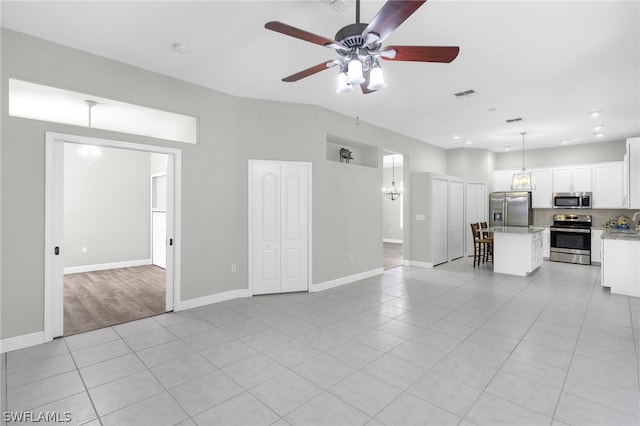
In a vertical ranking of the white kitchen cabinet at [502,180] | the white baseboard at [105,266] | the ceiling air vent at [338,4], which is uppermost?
the ceiling air vent at [338,4]

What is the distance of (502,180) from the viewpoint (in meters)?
8.97

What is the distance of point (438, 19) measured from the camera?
9.08ft

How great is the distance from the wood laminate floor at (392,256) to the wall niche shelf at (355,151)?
8.14 ft

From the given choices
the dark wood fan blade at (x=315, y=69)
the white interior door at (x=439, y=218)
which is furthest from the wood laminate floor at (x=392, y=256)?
the dark wood fan blade at (x=315, y=69)

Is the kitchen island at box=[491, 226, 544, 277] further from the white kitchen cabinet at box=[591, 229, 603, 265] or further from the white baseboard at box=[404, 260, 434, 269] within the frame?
the white kitchen cabinet at box=[591, 229, 603, 265]

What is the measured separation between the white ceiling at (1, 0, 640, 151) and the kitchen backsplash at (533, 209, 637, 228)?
3162 millimetres

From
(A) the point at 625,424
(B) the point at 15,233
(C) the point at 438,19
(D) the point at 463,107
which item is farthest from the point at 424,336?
(B) the point at 15,233

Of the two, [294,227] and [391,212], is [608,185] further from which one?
[294,227]

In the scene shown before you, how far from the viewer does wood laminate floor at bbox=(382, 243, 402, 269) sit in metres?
7.61

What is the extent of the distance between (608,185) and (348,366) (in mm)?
8210

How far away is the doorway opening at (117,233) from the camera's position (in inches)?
162

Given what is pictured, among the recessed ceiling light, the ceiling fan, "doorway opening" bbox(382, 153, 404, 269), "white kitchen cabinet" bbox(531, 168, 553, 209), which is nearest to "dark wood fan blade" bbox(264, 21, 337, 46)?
the ceiling fan

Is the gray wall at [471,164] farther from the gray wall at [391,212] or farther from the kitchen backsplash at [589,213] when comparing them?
the gray wall at [391,212]

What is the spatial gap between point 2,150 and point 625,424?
17.7 ft
